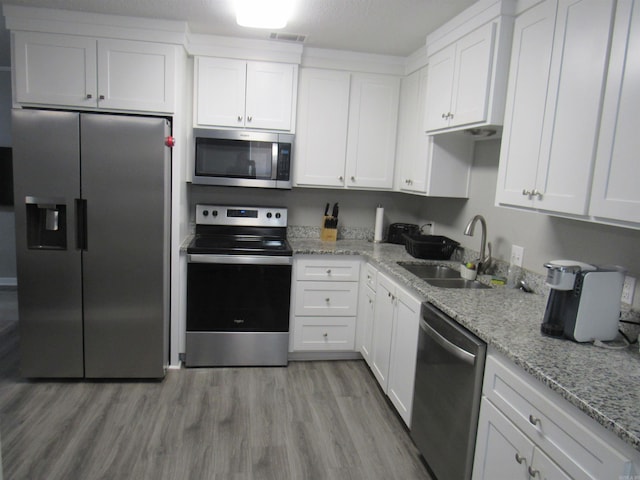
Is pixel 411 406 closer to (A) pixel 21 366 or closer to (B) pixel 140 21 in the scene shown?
(A) pixel 21 366

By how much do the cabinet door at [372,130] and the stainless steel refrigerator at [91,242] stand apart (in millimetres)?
1429

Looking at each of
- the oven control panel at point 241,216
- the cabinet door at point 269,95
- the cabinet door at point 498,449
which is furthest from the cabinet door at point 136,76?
the cabinet door at point 498,449

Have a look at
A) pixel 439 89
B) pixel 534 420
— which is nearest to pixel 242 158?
pixel 439 89

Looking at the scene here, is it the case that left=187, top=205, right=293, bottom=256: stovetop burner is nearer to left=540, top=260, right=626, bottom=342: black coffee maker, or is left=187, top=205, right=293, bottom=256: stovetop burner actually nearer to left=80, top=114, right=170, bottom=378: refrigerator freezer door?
left=80, top=114, right=170, bottom=378: refrigerator freezer door

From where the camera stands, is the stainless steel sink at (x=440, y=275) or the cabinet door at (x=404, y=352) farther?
the stainless steel sink at (x=440, y=275)

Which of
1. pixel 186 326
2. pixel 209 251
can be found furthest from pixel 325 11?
pixel 186 326

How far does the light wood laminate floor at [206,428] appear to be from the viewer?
6.88 ft

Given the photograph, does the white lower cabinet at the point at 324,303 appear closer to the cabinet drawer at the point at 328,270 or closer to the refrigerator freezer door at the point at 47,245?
the cabinet drawer at the point at 328,270

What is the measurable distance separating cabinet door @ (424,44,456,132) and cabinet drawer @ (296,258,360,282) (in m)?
1.14

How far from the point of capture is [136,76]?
9.29 ft

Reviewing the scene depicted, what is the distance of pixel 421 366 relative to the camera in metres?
2.15

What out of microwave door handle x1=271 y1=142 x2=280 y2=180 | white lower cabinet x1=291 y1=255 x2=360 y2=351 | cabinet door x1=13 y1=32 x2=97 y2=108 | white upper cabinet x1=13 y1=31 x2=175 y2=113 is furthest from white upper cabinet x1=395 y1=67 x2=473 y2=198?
cabinet door x1=13 y1=32 x2=97 y2=108

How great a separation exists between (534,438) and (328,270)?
6.55 feet

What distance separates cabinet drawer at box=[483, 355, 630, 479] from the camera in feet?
3.70
